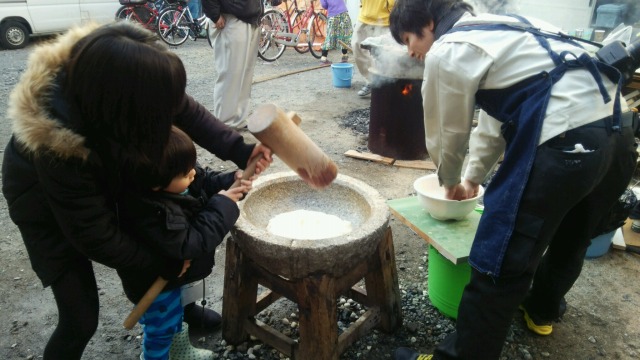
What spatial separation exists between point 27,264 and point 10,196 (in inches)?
78.8

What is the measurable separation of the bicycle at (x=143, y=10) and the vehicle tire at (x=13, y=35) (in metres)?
2.12

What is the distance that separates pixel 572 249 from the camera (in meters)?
2.55

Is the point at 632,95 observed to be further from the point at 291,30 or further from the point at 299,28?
the point at 299,28

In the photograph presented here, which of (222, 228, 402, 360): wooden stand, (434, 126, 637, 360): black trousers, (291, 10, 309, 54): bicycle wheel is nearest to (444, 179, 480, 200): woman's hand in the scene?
(222, 228, 402, 360): wooden stand

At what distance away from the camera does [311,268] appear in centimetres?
216

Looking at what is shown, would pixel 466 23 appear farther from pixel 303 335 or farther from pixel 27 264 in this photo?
pixel 27 264

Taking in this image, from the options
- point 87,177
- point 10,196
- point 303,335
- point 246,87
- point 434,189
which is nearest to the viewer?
point 87,177

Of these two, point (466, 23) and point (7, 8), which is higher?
point (466, 23)

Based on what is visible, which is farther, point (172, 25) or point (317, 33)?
point (317, 33)

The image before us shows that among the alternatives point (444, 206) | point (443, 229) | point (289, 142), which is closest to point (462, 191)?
point (444, 206)

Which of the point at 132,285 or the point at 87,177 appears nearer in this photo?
the point at 87,177

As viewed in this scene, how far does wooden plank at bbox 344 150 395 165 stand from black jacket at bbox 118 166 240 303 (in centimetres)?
331

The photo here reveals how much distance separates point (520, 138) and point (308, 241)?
1.03m

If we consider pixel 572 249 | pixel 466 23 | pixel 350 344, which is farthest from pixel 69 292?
pixel 572 249
